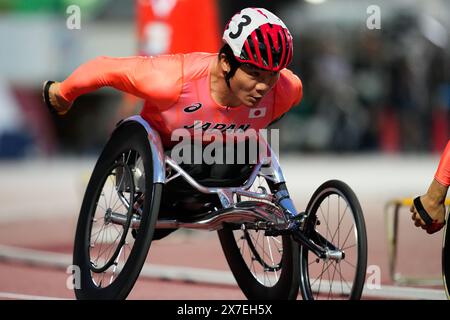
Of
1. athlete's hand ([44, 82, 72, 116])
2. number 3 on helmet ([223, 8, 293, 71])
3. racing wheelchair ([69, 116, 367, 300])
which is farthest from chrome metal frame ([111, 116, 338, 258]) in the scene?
number 3 on helmet ([223, 8, 293, 71])

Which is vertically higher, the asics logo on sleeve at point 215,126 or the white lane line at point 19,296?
the asics logo on sleeve at point 215,126

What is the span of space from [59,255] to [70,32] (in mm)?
12779

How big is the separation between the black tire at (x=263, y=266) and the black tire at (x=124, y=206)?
27.3 inches

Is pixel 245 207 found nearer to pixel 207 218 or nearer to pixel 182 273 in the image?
pixel 207 218

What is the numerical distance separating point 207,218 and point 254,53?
107 centimetres

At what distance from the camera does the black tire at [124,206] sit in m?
7.16

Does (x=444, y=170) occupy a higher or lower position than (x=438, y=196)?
higher

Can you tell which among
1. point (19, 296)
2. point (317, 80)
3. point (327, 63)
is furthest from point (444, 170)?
point (317, 80)

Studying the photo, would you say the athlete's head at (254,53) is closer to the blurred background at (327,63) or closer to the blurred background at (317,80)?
the blurred background at (317,80)

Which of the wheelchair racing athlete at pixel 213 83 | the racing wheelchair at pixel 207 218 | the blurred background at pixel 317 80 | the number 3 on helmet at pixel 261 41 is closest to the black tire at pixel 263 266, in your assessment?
the racing wheelchair at pixel 207 218

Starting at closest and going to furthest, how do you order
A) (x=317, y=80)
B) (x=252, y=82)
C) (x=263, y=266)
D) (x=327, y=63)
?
(x=252, y=82), (x=263, y=266), (x=327, y=63), (x=317, y=80)

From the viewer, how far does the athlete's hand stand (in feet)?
25.4

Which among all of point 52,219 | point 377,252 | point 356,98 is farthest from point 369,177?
point 377,252

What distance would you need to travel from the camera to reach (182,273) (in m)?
9.84
